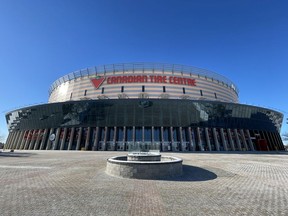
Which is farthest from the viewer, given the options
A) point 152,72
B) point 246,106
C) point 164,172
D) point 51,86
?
point 51,86

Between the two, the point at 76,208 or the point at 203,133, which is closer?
the point at 76,208

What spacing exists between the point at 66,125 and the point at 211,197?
52233 millimetres

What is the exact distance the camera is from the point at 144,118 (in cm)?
5006

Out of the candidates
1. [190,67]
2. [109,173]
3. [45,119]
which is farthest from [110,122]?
[109,173]

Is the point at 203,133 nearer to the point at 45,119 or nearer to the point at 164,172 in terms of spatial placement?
the point at 164,172

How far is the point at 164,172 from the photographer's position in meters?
11.8

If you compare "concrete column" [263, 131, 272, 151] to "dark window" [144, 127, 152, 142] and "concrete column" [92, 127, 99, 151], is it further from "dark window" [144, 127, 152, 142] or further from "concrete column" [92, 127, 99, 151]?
"concrete column" [92, 127, 99, 151]

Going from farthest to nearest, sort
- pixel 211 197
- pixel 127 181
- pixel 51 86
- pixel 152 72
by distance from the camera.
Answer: pixel 51 86 < pixel 152 72 < pixel 127 181 < pixel 211 197

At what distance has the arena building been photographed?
4956 centimetres

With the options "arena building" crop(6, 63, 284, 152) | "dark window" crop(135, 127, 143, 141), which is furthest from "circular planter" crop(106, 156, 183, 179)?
"dark window" crop(135, 127, 143, 141)

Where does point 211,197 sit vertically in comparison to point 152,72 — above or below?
below

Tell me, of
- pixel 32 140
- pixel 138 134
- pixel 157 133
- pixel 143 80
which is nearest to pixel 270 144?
pixel 157 133

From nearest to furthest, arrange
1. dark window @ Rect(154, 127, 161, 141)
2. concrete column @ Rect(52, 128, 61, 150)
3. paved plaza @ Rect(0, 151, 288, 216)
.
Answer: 1. paved plaza @ Rect(0, 151, 288, 216)
2. dark window @ Rect(154, 127, 161, 141)
3. concrete column @ Rect(52, 128, 61, 150)

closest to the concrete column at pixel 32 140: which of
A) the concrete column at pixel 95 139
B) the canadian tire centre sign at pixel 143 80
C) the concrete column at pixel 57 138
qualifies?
the concrete column at pixel 57 138
